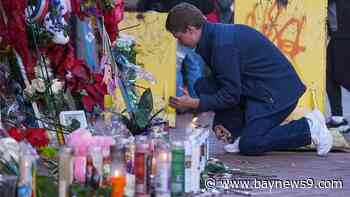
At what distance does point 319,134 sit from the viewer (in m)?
7.66

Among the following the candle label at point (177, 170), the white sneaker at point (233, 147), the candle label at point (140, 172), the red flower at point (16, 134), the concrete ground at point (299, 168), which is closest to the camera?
the candle label at point (140, 172)

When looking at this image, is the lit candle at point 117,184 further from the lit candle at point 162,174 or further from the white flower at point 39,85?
the white flower at point 39,85

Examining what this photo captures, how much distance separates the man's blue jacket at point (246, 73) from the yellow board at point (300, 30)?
1.16m

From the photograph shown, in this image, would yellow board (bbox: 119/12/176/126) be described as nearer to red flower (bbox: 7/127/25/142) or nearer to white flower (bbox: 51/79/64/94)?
white flower (bbox: 51/79/64/94)

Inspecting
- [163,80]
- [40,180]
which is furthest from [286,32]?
[40,180]

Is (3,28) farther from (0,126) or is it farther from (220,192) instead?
(220,192)

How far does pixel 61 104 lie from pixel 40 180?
150 centimetres

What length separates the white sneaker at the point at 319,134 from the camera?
301 inches

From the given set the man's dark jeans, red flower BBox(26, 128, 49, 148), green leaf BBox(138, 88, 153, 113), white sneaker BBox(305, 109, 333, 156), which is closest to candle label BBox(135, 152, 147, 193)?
red flower BBox(26, 128, 49, 148)

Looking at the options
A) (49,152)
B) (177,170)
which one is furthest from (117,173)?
(49,152)

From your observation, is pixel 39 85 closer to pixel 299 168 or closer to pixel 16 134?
pixel 16 134

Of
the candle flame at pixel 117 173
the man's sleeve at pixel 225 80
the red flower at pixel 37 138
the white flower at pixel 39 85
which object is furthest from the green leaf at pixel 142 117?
the candle flame at pixel 117 173

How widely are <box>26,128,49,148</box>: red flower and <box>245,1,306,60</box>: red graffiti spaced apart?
357 centimetres

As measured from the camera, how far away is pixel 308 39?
29.7 feet
